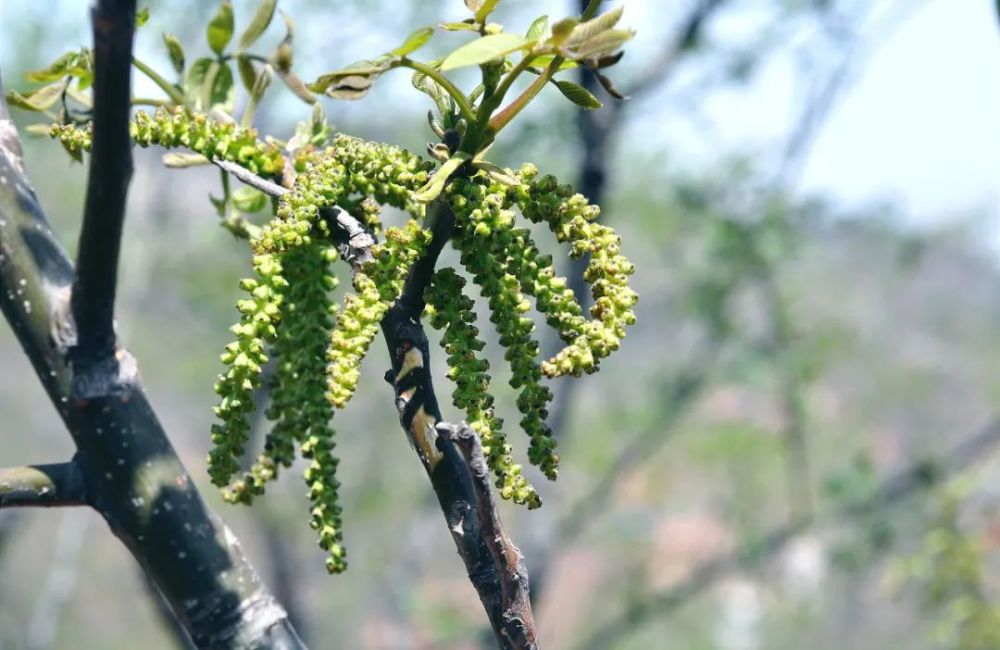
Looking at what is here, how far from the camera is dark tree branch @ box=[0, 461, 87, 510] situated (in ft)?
3.13

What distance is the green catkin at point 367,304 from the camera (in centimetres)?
88

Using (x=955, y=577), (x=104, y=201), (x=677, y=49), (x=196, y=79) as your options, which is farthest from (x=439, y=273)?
(x=955, y=577)

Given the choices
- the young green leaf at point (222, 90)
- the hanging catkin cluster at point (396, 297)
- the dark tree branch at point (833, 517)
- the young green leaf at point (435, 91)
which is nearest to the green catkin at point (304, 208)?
the hanging catkin cluster at point (396, 297)

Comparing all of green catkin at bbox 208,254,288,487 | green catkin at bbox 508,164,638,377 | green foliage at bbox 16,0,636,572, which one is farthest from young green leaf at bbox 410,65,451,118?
green catkin at bbox 208,254,288,487

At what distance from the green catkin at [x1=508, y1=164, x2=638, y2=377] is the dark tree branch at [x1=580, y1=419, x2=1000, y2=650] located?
15.2 feet

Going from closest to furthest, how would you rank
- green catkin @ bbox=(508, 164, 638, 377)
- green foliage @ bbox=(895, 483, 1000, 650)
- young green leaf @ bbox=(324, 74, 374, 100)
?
green catkin @ bbox=(508, 164, 638, 377), young green leaf @ bbox=(324, 74, 374, 100), green foliage @ bbox=(895, 483, 1000, 650)

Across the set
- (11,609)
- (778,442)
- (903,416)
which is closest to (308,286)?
(778,442)

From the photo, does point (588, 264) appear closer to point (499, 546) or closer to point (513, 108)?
point (513, 108)

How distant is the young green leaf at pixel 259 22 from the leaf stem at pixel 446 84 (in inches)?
14.5

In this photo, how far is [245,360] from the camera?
0.91 metres

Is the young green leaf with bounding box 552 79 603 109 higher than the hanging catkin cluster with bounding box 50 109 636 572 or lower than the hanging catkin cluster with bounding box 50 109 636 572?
higher

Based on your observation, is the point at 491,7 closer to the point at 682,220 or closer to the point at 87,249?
the point at 87,249

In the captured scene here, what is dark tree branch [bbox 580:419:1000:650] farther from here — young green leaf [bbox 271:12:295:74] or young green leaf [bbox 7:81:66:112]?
young green leaf [bbox 7:81:66:112]

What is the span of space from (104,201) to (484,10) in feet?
1.18
